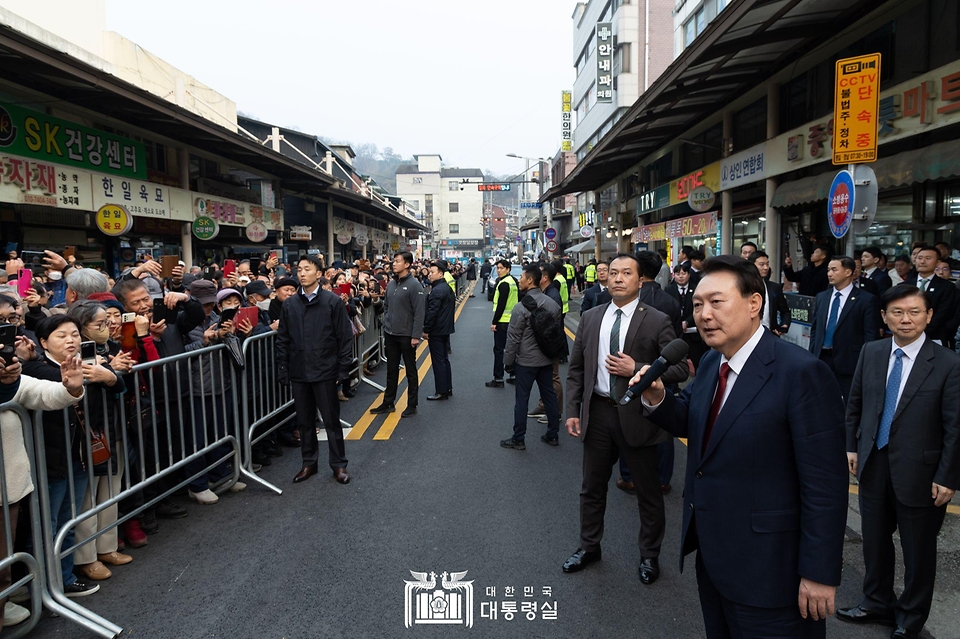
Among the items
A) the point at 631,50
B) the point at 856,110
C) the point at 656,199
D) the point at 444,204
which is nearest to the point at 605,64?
the point at 631,50

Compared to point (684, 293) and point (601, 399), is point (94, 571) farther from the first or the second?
point (684, 293)

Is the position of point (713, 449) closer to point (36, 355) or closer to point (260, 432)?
point (36, 355)

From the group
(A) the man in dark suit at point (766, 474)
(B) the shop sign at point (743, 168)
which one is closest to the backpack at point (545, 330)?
(A) the man in dark suit at point (766, 474)

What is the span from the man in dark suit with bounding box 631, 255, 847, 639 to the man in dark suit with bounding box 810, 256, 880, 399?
401cm

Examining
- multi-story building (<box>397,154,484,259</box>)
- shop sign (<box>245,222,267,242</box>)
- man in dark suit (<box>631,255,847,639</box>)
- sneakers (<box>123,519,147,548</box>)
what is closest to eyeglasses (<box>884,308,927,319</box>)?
man in dark suit (<box>631,255,847,639</box>)

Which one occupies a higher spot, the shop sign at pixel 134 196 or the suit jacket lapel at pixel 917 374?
the shop sign at pixel 134 196

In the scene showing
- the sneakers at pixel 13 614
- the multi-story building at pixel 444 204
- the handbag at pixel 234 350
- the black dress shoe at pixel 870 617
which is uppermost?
the multi-story building at pixel 444 204

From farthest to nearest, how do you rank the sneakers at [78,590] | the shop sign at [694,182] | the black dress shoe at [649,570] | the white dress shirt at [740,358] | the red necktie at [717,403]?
the shop sign at [694,182]
the black dress shoe at [649,570]
the sneakers at [78,590]
the red necktie at [717,403]
the white dress shirt at [740,358]

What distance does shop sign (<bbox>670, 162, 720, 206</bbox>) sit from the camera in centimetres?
1524

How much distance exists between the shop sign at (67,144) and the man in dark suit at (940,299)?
39.3ft

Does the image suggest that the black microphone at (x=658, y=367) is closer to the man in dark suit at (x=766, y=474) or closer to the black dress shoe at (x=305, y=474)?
the man in dark suit at (x=766, y=474)

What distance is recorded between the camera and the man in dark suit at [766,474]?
2033 millimetres

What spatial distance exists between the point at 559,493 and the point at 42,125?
9.85 m

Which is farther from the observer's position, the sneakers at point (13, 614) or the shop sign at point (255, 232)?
the shop sign at point (255, 232)
